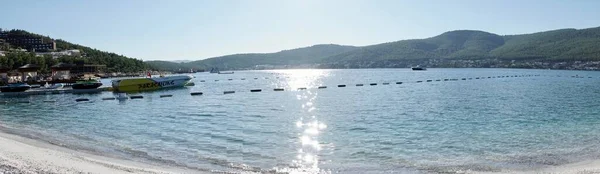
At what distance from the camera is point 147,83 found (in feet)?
229

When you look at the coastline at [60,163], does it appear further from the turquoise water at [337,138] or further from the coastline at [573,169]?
the coastline at [573,169]

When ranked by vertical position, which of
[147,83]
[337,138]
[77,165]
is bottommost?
[337,138]

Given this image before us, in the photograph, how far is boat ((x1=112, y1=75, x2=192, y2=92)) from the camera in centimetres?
6600

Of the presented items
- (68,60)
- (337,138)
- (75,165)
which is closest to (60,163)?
(75,165)

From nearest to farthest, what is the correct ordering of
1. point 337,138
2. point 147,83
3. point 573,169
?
point 573,169 < point 337,138 < point 147,83

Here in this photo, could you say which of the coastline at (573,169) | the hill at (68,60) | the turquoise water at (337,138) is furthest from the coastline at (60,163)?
the hill at (68,60)

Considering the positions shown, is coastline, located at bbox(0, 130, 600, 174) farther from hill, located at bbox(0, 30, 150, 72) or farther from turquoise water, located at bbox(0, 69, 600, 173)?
hill, located at bbox(0, 30, 150, 72)

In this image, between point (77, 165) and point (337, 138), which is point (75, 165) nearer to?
point (77, 165)

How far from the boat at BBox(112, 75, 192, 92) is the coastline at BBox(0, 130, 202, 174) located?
172 ft

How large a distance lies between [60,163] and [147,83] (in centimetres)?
5968

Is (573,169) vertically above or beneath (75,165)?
beneath

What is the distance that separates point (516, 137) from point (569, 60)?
202 m

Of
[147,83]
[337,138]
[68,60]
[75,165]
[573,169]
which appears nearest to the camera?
[75,165]

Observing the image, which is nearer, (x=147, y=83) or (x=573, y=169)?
(x=573, y=169)
